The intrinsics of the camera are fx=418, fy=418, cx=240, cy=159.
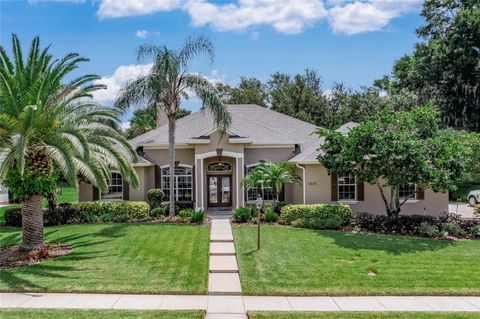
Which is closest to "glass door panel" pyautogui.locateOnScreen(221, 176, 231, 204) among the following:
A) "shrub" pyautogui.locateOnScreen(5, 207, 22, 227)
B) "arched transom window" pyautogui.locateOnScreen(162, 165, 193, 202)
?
"arched transom window" pyautogui.locateOnScreen(162, 165, 193, 202)

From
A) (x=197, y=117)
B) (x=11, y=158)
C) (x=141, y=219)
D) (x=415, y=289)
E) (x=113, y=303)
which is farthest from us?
(x=197, y=117)

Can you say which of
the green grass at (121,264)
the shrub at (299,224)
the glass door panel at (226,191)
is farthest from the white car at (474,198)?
the green grass at (121,264)

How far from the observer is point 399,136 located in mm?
17984

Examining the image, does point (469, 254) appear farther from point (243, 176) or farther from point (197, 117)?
point (197, 117)

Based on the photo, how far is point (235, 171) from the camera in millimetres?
24016

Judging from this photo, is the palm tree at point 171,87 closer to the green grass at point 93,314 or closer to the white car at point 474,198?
the green grass at point 93,314

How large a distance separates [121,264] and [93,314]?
158 inches

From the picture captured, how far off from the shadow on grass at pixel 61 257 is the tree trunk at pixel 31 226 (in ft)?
4.40

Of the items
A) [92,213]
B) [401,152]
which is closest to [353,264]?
[401,152]

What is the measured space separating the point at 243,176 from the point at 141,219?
19.5ft

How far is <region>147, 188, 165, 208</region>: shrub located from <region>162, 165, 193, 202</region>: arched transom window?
60.1 inches

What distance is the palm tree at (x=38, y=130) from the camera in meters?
13.9

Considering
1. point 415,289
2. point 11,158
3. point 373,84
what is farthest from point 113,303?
point 373,84

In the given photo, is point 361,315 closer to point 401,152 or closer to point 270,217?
point 401,152
